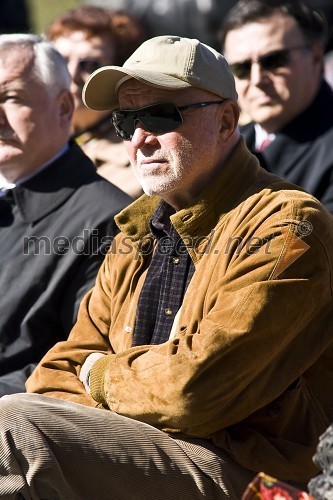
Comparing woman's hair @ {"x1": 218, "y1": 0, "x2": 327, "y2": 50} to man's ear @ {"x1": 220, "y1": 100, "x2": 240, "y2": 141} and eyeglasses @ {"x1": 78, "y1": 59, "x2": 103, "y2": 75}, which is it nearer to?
eyeglasses @ {"x1": 78, "y1": 59, "x2": 103, "y2": 75}

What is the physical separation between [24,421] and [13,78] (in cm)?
213

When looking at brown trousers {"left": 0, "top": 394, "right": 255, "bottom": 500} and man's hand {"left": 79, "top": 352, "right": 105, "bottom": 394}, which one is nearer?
brown trousers {"left": 0, "top": 394, "right": 255, "bottom": 500}

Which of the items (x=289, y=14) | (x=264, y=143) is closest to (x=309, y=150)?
(x=264, y=143)

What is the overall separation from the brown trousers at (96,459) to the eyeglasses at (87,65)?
10.7 ft

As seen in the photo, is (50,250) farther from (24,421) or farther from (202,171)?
(24,421)

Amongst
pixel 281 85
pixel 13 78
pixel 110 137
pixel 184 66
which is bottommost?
pixel 110 137

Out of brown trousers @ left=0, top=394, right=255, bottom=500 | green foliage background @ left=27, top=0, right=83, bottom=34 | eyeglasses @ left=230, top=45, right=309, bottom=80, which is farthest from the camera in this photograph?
green foliage background @ left=27, top=0, right=83, bottom=34

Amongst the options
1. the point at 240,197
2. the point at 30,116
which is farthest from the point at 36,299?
the point at 240,197

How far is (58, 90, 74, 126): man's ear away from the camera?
484 centimetres

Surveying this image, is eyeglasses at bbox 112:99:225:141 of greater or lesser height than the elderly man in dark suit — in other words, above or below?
above

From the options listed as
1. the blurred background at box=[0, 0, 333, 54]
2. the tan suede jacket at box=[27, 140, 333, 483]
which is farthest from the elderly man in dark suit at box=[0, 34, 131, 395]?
the blurred background at box=[0, 0, 333, 54]

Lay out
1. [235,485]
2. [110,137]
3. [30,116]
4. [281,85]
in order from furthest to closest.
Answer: [110,137] < [281,85] < [30,116] < [235,485]

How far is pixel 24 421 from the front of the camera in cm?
305

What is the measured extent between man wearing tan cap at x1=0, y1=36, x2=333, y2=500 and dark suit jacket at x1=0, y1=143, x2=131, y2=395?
577mm
